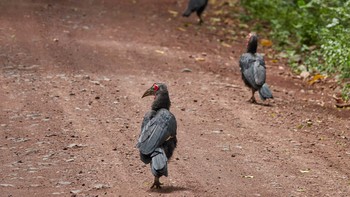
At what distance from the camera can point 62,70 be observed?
43.5ft

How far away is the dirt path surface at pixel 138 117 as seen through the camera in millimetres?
8289

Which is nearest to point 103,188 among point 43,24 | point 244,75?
point 244,75

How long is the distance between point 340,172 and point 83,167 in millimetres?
2873

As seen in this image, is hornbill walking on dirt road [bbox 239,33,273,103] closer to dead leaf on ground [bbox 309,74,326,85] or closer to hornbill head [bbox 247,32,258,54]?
hornbill head [bbox 247,32,258,54]

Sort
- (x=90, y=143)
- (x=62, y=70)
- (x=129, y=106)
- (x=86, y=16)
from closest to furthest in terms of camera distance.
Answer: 1. (x=90, y=143)
2. (x=129, y=106)
3. (x=62, y=70)
4. (x=86, y=16)

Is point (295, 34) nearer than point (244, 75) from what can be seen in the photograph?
No

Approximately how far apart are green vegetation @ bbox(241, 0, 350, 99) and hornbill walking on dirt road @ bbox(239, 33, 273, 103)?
4.81 feet

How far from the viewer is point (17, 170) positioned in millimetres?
8500

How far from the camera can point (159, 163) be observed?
291 inches

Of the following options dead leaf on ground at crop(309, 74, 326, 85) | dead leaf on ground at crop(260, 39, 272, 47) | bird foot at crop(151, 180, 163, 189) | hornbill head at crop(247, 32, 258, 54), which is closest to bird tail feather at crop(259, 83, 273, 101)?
hornbill head at crop(247, 32, 258, 54)

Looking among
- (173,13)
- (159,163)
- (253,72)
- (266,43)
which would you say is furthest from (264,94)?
(173,13)

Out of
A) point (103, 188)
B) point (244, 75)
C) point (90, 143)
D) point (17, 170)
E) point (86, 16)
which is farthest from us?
point (86, 16)

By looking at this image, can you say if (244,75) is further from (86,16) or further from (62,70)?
(86,16)

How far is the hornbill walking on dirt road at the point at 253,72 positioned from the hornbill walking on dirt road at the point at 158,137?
12.9 ft
